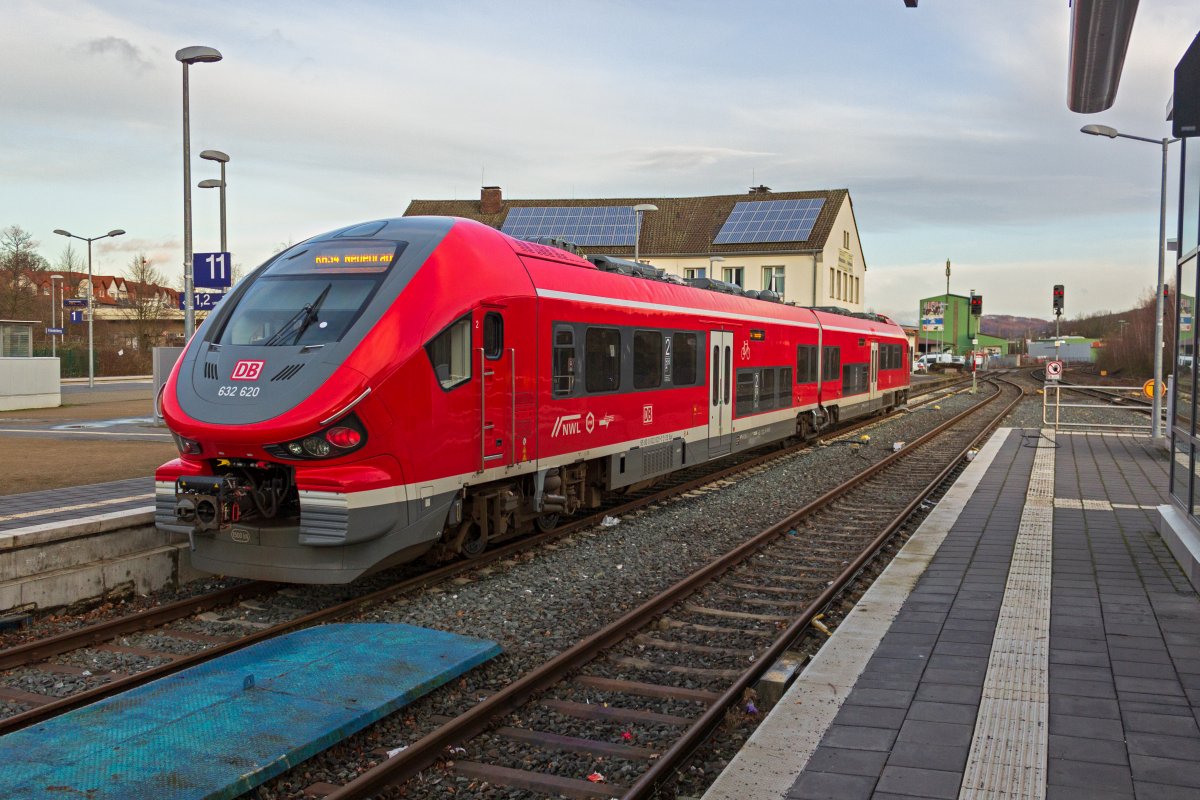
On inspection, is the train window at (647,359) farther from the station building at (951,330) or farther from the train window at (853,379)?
the station building at (951,330)

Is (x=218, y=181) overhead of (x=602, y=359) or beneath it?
overhead

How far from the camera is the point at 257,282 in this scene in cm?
862

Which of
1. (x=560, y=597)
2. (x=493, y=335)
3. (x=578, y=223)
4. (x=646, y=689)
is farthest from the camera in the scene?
(x=578, y=223)

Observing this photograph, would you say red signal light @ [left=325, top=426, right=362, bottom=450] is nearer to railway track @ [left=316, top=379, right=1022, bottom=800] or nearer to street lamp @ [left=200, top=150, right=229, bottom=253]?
railway track @ [left=316, top=379, right=1022, bottom=800]

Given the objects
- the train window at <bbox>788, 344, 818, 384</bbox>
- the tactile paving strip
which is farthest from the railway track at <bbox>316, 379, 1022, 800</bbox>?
the train window at <bbox>788, 344, 818, 384</bbox>

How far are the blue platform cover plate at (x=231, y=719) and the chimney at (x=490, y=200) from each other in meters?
51.5

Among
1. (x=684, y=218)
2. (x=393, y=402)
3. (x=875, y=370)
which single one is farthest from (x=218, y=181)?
(x=684, y=218)

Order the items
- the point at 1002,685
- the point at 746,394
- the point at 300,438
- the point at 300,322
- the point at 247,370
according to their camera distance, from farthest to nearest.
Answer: the point at 746,394, the point at 300,322, the point at 247,370, the point at 300,438, the point at 1002,685

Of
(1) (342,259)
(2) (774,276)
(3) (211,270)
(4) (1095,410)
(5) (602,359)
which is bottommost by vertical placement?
(4) (1095,410)

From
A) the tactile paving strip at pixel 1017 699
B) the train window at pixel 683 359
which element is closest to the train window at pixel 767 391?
the train window at pixel 683 359

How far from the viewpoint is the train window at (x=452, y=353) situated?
802 cm

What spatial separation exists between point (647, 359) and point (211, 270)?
8.67 metres

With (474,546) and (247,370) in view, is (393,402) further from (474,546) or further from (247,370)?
(474,546)

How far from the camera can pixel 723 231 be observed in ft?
173
